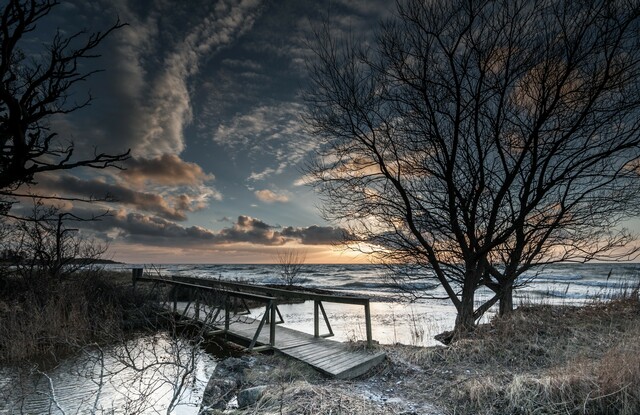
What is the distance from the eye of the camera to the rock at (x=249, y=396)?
585cm

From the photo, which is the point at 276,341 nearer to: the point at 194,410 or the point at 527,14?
the point at 194,410

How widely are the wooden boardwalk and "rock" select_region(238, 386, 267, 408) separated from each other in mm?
1090

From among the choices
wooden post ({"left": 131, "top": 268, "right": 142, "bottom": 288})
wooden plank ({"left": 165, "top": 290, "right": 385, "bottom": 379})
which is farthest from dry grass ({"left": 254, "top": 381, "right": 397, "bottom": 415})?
wooden post ({"left": 131, "top": 268, "right": 142, "bottom": 288})

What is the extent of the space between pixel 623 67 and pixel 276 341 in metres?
10.1

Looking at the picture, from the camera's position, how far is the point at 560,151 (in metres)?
8.52

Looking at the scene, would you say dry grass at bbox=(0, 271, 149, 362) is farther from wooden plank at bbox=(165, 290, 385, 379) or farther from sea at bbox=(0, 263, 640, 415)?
wooden plank at bbox=(165, 290, 385, 379)

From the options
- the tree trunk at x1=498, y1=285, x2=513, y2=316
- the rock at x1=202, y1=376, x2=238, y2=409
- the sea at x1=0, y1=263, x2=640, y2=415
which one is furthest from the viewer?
the tree trunk at x1=498, y1=285, x2=513, y2=316

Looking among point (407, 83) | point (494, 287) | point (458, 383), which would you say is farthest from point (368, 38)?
point (458, 383)

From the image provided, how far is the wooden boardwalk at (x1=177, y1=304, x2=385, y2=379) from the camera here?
7.33m

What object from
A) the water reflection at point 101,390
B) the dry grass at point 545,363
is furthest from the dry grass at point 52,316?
the dry grass at point 545,363

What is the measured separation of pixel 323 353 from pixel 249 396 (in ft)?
9.13

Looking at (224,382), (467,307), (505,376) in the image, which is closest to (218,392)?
(224,382)

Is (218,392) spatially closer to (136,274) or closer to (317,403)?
(317,403)

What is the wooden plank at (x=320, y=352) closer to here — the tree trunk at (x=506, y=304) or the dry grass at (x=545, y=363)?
the dry grass at (x=545, y=363)
